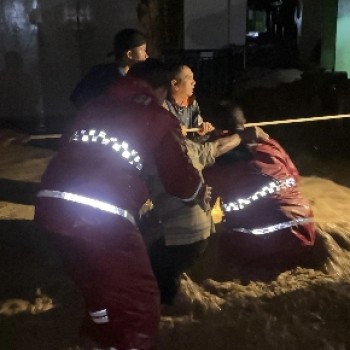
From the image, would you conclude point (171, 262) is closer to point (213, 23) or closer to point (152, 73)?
point (152, 73)

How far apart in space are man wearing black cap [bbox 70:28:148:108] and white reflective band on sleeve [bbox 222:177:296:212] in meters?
1.49

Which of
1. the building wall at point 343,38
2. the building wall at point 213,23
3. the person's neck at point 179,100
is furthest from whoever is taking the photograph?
the building wall at point 343,38

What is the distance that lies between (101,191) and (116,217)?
14 centimetres

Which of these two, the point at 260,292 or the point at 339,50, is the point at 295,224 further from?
the point at 339,50

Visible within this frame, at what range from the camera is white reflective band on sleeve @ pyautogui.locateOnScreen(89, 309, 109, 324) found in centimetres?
288

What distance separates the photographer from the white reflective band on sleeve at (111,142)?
2848mm

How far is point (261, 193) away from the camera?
13.3 ft

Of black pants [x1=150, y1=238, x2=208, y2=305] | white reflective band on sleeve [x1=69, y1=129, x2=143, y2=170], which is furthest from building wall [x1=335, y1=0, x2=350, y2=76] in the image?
white reflective band on sleeve [x1=69, y1=129, x2=143, y2=170]

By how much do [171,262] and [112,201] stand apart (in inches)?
37.1

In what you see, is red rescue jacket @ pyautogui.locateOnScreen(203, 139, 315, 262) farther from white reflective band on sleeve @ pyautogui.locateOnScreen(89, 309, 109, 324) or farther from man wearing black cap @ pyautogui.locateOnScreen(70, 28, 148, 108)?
white reflective band on sleeve @ pyautogui.locateOnScreen(89, 309, 109, 324)

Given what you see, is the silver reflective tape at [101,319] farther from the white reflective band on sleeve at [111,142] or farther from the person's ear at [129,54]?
the person's ear at [129,54]

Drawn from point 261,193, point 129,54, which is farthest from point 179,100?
point 129,54

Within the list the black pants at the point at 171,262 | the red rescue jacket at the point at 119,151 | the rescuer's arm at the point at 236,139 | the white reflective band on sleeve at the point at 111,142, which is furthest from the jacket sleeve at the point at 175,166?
the rescuer's arm at the point at 236,139

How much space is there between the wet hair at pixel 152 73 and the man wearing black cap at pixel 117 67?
5.46ft
